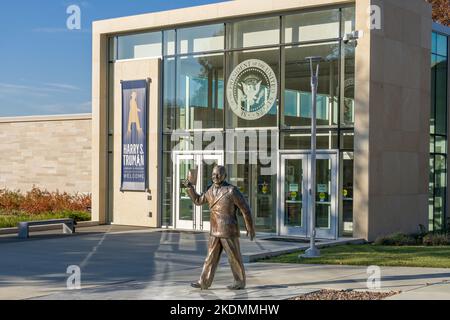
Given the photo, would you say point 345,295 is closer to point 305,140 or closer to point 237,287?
point 237,287

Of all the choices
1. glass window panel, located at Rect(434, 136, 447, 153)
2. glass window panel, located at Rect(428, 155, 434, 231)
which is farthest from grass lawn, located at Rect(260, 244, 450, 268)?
glass window panel, located at Rect(434, 136, 447, 153)

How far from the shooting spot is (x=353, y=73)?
2003 centimetres

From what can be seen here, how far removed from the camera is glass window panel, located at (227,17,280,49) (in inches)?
855

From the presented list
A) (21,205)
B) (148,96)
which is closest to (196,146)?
(148,96)

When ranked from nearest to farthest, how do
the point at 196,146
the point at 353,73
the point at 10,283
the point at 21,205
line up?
the point at 10,283, the point at 353,73, the point at 196,146, the point at 21,205

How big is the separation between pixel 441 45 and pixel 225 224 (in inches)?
604

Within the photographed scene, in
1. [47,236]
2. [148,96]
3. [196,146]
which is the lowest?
[47,236]

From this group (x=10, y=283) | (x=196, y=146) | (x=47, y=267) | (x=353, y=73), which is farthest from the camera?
(x=196, y=146)

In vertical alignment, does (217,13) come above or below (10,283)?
above

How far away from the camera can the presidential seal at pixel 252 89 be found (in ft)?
70.8

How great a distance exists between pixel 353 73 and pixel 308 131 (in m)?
2.00

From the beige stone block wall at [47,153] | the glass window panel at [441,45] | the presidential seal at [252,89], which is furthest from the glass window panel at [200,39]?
the beige stone block wall at [47,153]

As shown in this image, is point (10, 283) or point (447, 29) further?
point (447, 29)
